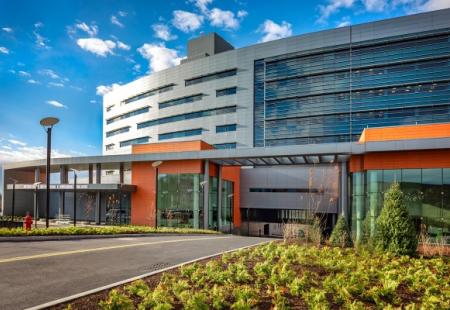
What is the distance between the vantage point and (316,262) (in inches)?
394

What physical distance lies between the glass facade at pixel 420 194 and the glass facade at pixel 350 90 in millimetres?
→ 24981

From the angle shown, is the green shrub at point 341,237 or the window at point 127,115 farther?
the window at point 127,115

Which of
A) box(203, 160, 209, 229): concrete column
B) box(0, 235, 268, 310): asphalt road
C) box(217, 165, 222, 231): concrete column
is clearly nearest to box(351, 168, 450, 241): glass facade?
box(203, 160, 209, 229): concrete column

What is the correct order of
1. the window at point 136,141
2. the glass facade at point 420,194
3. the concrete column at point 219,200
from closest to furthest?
the glass facade at point 420,194 → the concrete column at point 219,200 → the window at point 136,141

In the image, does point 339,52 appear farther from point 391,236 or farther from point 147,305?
point 147,305

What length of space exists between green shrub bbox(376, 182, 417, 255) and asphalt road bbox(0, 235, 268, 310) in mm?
6601

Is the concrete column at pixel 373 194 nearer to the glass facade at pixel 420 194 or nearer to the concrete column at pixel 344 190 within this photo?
the glass facade at pixel 420 194

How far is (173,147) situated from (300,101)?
85.8 feet

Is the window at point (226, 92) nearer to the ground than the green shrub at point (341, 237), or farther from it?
farther from it

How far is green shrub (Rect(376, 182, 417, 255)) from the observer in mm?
11711

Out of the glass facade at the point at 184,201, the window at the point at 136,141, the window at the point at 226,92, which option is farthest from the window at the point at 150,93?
the glass facade at the point at 184,201

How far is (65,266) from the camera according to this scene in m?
9.26

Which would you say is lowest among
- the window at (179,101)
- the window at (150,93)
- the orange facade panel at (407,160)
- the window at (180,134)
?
the orange facade panel at (407,160)

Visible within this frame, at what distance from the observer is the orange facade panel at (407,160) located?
21.5 meters
